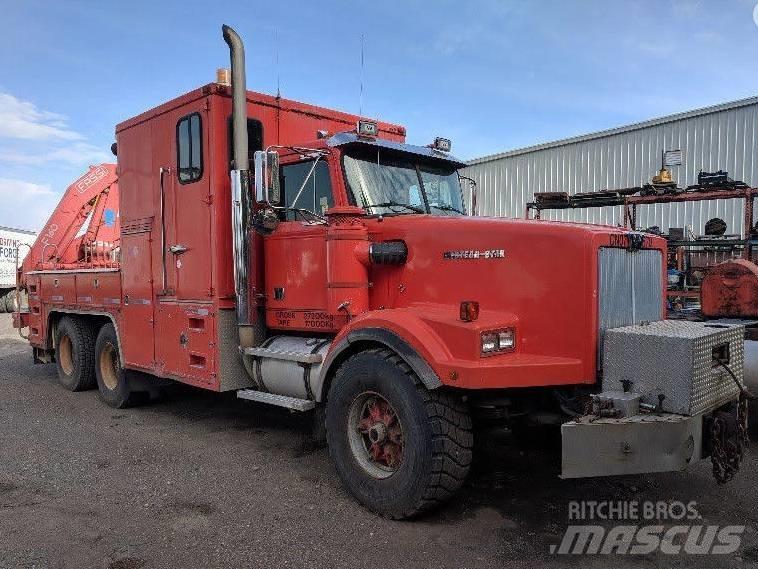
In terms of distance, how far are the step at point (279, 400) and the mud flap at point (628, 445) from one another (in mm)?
2193

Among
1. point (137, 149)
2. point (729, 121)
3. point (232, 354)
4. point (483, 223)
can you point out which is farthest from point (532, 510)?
point (729, 121)

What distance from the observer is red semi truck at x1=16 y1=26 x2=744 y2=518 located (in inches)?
138

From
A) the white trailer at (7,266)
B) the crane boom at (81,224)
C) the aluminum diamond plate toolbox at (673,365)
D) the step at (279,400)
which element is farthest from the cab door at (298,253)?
the white trailer at (7,266)

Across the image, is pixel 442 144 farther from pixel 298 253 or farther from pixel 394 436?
pixel 394 436

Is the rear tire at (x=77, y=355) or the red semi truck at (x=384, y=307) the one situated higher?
the red semi truck at (x=384, y=307)

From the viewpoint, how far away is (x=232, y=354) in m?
5.55

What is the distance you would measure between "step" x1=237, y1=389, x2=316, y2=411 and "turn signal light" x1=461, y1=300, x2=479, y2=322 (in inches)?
67.0

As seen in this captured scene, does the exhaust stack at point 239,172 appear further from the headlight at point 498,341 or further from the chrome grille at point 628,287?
the chrome grille at point 628,287

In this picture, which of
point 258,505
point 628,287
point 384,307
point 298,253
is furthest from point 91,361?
point 628,287

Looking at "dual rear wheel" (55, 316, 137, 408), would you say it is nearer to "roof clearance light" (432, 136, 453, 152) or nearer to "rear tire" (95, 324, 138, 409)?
"rear tire" (95, 324, 138, 409)

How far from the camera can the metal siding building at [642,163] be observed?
13984 mm

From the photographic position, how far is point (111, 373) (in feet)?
25.0

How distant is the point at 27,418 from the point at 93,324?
171 cm

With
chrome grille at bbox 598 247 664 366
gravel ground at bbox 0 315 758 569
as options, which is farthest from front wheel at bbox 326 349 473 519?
chrome grille at bbox 598 247 664 366
